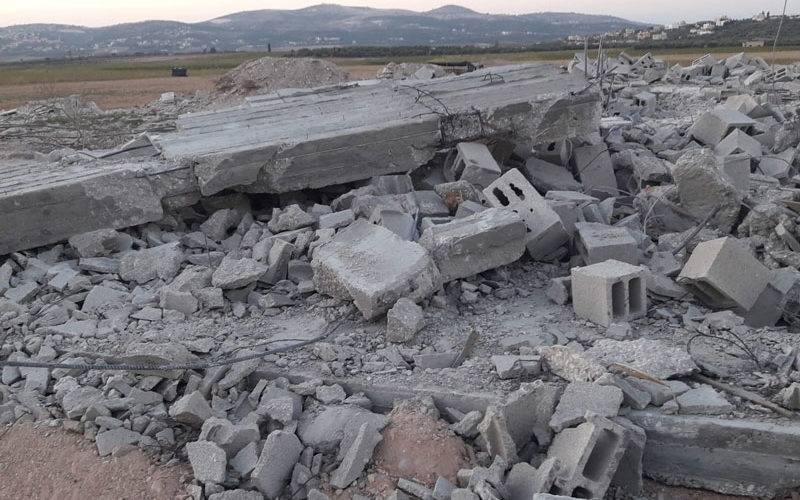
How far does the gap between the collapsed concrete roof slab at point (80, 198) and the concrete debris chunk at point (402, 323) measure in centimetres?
268

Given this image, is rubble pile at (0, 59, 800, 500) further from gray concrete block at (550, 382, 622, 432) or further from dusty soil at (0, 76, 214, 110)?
dusty soil at (0, 76, 214, 110)

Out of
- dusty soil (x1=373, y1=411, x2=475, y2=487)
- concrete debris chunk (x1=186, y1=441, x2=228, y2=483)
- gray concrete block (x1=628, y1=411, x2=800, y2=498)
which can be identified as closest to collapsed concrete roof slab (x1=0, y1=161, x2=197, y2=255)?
concrete debris chunk (x1=186, y1=441, x2=228, y2=483)

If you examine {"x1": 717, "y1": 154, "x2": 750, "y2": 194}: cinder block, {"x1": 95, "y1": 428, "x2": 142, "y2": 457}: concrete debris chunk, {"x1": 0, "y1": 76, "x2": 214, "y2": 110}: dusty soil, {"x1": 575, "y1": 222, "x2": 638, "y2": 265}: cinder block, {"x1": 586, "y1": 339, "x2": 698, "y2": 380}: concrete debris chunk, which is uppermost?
{"x1": 717, "y1": 154, "x2": 750, "y2": 194}: cinder block

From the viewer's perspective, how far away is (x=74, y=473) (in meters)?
3.44

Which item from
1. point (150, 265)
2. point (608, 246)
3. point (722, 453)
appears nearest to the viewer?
point (722, 453)

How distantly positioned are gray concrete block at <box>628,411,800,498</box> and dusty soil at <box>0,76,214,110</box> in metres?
17.6

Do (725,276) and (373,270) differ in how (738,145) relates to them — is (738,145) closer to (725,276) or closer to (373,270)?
(725,276)

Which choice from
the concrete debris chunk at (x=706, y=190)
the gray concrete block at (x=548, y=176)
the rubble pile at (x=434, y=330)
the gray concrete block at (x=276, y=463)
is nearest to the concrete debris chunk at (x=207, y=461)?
the rubble pile at (x=434, y=330)

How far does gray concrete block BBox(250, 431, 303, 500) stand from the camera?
3.27 m

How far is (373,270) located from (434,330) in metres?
0.60

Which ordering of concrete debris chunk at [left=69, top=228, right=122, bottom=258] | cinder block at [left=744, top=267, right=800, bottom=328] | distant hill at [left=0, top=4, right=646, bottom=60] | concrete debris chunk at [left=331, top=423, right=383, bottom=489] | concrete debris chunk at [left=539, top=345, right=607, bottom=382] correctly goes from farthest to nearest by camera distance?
distant hill at [left=0, top=4, right=646, bottom=60], concrete debris chunk at [left=69, top=228, right=122, bottom=258], cinder block at [left=744, top=267, right=800, bottom=328], concrete debris chunk at [left=539, top=345, right=607, bottom=382], concrete debris chunk at [left=331, top=423, right=383, bottom=489]

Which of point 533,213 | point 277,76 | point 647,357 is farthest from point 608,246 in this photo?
point 277,76

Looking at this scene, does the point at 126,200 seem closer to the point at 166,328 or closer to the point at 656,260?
the point at 166,328

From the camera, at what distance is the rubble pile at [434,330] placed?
→ 3430 millimetres
